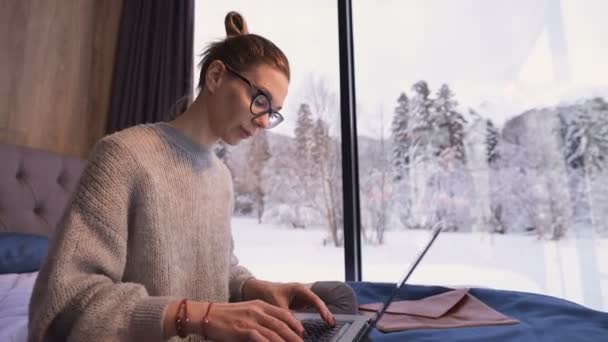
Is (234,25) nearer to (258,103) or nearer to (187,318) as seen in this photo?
(258,103)

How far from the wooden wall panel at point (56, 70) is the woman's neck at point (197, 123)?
149 centimetres

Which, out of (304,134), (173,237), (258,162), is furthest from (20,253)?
(304,134)

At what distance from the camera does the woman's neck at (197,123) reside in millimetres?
818

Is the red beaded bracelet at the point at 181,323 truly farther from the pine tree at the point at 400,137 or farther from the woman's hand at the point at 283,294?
the pine tree at the point at 400,137

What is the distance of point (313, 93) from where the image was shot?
2469 millimetres

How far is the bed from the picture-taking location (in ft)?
2.68

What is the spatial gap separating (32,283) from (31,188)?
62 centimetres

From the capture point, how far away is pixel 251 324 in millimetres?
477

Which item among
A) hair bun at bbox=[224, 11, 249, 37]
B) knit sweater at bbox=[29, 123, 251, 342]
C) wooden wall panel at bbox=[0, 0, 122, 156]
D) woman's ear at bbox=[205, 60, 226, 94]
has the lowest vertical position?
knit sweater at bbox=[29, 123, 251, 342]

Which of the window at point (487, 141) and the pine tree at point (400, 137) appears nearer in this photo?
the window at point (487, 141)

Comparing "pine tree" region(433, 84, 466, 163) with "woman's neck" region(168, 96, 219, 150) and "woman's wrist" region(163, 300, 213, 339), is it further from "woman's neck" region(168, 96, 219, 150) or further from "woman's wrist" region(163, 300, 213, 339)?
"woman's wrist" region(163, 300, 213, 339)

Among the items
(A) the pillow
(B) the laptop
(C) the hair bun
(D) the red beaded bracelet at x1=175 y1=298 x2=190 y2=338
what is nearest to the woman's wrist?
(D) the red beaded bracelet at x1=175 y1=298 x2=190 y2=338

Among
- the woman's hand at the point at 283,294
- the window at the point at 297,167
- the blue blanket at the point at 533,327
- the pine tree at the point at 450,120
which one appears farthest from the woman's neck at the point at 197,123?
the pine tree at the point at 450,120

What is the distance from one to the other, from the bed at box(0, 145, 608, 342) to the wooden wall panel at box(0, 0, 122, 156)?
23cm
